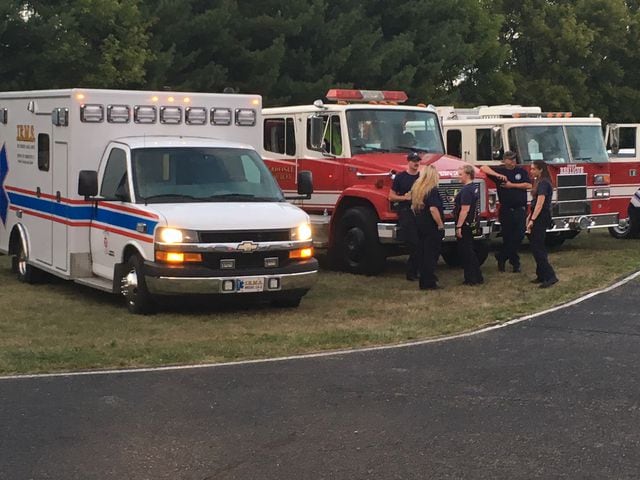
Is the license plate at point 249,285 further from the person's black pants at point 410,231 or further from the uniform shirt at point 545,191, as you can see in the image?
the uniform shirt at point 545,191

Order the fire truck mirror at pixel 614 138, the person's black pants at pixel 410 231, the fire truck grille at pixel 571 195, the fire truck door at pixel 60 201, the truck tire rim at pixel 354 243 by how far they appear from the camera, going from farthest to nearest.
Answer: the fire truck mirror at pixel 614 138 < the fire truck grille at pixel 571 195 < the truck tire rim at pixel 354 243 < the person's black pants at pixel 410 231 < the fire truck door at pixel 60 201

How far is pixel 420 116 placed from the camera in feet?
53.1

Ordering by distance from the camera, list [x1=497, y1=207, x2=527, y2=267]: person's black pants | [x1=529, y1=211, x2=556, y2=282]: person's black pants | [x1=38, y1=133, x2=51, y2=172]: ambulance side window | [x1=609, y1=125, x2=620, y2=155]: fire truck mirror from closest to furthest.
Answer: [x1=38, y1=133, x2=51, y2=172]: ambulance side window < [x1=529, y1=211, x2=556, y2=282]: person's black pants < [x1=497, y1=207, x2=527, y2=267]: person's black pants < [x1=609, y1=125, x2=620, y2=155]: fire truck mirror

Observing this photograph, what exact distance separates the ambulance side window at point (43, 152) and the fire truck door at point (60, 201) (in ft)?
0.76

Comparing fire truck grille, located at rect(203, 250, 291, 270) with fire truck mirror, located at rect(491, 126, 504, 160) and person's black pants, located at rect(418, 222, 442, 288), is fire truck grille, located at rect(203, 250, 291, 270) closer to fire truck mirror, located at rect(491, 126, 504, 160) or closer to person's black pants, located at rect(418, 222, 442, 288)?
person's black pants, located at rect(418, 222, 442, 288)

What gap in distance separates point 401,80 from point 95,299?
24.8 m

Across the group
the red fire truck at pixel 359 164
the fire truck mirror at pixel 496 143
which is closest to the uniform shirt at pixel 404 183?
the red fire truck at pixel 359 164

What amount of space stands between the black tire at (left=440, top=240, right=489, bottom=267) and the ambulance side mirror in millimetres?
6177

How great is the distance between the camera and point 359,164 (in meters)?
15.3

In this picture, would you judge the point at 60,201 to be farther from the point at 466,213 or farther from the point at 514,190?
the point at 514,190

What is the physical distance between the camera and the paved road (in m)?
6.16

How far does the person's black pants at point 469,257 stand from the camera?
543 inches

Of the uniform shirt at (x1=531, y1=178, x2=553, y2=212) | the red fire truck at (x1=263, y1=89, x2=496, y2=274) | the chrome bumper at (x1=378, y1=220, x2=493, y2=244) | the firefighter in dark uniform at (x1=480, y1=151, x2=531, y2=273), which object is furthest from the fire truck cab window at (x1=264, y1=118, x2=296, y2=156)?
the uniform shirt at (x1=531, y1=178, x2=553, y2=212)

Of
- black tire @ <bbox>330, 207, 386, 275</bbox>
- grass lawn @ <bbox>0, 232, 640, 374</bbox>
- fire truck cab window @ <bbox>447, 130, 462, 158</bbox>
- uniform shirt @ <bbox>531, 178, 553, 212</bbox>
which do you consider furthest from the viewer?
fire truck cab window @ <bbox>447, 130, 462, 158</bbox>
